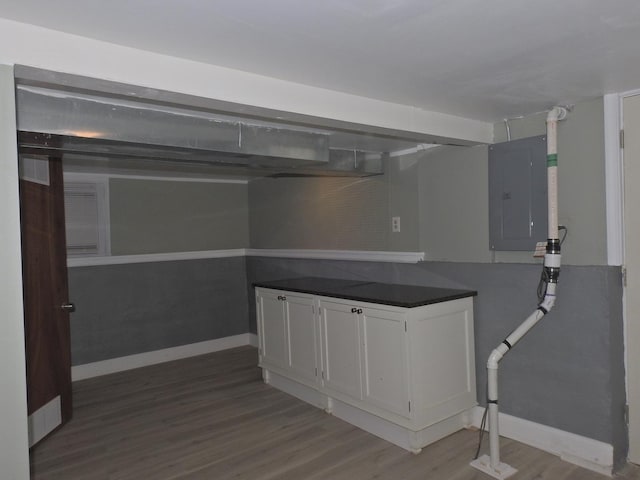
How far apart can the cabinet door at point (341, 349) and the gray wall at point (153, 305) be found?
2.35 metres

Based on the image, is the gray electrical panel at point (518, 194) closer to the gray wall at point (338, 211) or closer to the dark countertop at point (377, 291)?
the dark countertop at point (377, 291)

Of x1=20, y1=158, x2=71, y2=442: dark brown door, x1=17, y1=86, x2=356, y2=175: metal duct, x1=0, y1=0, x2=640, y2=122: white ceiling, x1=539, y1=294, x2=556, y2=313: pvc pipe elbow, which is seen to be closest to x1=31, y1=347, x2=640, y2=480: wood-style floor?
x1=20, y1=158, x2=71, y2=442: dark brown door

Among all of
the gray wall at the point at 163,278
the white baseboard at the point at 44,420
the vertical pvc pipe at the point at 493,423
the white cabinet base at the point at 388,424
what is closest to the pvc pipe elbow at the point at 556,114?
the vertical pvc pipe at the point at 493,423

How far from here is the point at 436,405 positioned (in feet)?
9.89

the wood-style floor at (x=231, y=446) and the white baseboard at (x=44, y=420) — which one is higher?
the white baseboard at (x=44, y=420)

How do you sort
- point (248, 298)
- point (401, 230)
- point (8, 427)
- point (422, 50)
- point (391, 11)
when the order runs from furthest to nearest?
point (248, 298) → point (401, 230) → point (422, 50) → point (8, 427) → point (391, 11)

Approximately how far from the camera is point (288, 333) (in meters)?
3.95

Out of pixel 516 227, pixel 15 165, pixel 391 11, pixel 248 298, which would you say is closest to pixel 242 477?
pixel 15 165

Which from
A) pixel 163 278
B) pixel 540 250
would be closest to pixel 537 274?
pixel 540 250

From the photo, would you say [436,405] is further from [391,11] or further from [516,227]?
[391,11]

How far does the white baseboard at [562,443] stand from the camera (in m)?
2.65

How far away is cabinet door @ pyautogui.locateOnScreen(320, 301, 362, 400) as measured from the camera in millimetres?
3279

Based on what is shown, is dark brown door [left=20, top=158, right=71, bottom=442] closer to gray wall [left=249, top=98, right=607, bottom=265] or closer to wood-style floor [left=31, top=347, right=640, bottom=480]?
wood-style floor [left=31, top=347, right=640, bottom=480]

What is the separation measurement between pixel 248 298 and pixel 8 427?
417cm
